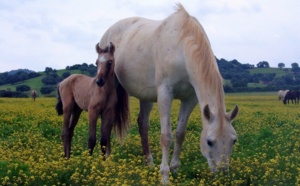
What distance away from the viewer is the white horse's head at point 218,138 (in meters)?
7.12

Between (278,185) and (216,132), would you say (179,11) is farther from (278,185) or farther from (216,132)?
(278,185)

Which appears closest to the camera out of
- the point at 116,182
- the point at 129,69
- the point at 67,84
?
the point at 116,182

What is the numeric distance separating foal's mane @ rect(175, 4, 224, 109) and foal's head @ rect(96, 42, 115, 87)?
142cm

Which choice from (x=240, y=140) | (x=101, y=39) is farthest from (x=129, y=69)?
(x=240, y=140)

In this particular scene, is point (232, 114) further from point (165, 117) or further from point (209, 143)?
point (165, 117)

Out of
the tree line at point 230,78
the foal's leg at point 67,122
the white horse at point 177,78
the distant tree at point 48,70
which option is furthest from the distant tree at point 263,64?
the foal's leg at point 67,122

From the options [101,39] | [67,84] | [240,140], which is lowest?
[240,140]

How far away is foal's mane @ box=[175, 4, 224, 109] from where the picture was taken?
7492 mm

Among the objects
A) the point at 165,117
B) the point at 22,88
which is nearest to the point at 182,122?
the point at 165,117

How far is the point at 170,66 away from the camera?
26.3 ft

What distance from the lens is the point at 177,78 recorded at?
8.02m

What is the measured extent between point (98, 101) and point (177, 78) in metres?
1.65

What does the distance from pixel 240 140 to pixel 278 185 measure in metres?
6.37

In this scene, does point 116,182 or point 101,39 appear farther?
point 101,39
